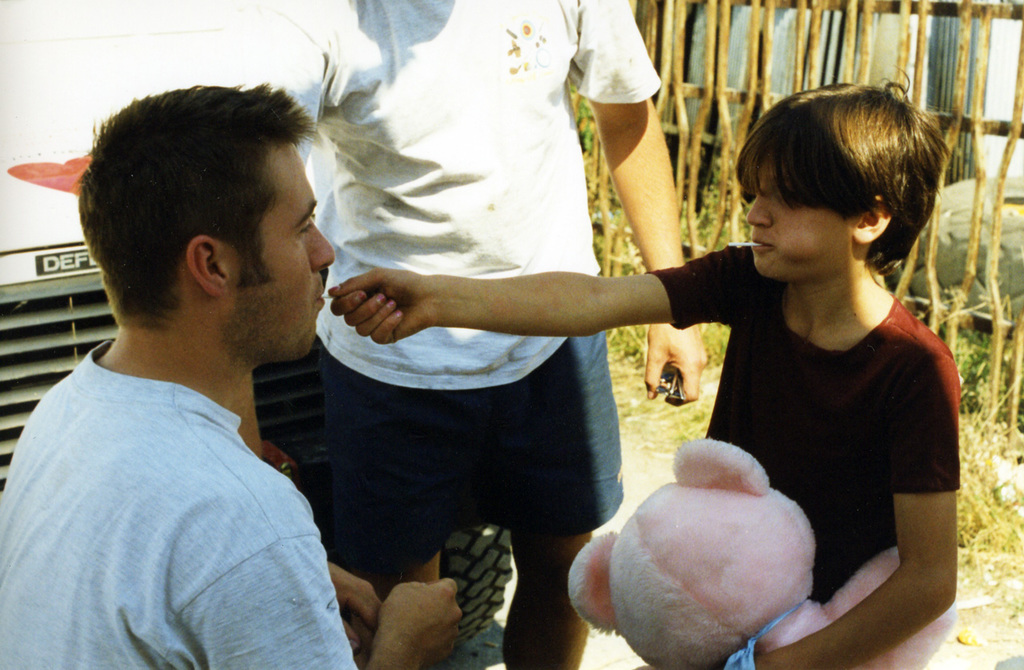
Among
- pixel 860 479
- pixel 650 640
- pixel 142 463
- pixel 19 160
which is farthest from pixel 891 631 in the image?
pixel 19 160

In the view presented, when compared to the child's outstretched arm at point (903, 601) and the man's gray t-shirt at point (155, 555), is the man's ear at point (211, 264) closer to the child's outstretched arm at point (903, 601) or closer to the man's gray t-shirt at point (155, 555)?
the man's gray t-shirt at point (155, 555)

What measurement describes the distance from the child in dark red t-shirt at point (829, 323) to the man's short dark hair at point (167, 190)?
359 mm

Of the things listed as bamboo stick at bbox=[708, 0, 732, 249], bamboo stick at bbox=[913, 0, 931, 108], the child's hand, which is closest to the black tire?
the child's hand

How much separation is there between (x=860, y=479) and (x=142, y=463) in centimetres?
112

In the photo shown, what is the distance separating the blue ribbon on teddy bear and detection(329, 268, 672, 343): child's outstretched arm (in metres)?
0.59

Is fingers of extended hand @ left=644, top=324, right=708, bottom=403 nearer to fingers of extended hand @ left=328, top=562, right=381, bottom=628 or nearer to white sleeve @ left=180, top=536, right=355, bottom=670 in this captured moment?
fingers of extended hand @ left=328, top=562, right=381, bottom=628

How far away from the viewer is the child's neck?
5.69 feet

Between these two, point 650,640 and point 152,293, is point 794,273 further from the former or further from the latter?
point 152,293

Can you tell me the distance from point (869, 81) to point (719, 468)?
175 inches

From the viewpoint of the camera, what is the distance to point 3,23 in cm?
254

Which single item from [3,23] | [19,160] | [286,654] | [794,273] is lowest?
[286,654]

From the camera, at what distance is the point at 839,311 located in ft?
5.82

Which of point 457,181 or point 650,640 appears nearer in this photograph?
point 650,640

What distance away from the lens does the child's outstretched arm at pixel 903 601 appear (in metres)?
1.62
